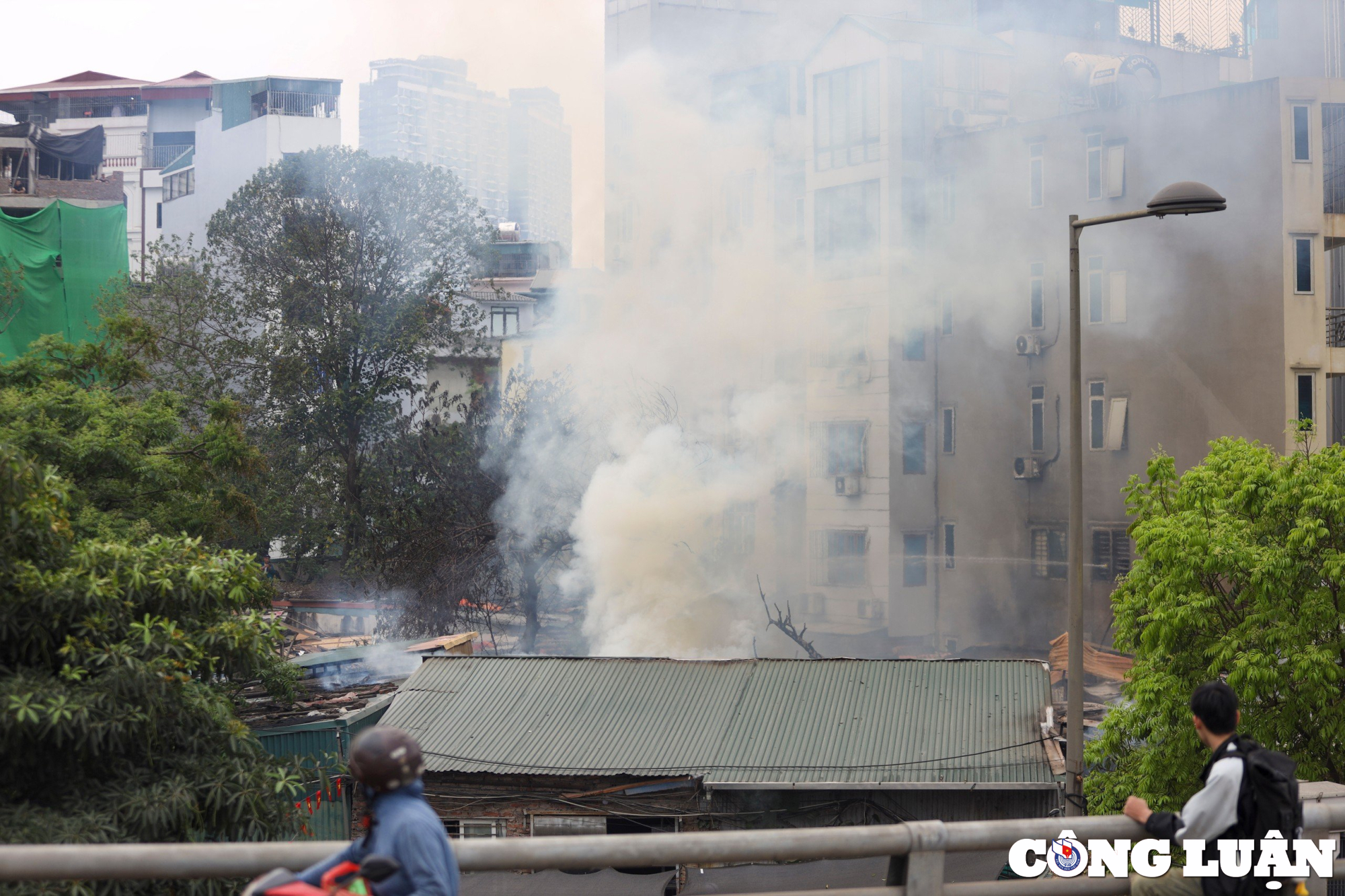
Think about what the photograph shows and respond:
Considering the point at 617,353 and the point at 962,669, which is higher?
the point at 617,353

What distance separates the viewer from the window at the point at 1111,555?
2606 cm

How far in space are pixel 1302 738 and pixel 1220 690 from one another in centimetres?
968

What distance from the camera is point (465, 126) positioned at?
10850 centimetres

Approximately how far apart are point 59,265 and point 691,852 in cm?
3465

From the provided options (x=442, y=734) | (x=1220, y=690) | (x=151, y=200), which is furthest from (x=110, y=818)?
(x=151, y=200)

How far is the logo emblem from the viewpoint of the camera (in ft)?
13.0

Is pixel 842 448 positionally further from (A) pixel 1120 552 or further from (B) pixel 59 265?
(B) pixel 59 265

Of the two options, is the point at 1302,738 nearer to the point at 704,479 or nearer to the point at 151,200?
the point at 704,479

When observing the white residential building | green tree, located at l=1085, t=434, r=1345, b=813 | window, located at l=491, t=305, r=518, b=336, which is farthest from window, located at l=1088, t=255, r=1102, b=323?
the white residential building

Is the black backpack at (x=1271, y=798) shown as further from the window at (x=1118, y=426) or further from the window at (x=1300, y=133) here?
the window at (x=1300, y=133)

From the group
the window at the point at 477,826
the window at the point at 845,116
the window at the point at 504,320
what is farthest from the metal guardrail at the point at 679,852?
the window at the point at 504,320

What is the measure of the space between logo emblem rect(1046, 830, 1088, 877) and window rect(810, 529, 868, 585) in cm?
2549

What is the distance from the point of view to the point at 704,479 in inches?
1238

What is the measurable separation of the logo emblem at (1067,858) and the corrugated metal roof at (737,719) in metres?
9.53
